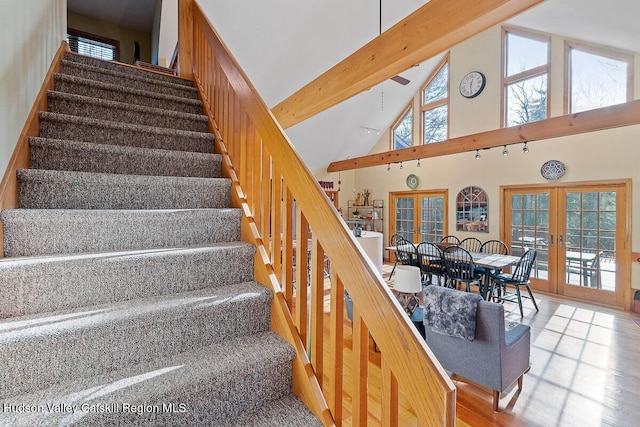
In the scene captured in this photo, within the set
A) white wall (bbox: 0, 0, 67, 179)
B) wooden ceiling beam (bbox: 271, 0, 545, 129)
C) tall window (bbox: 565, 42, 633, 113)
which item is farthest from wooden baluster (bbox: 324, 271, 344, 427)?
tall window (bbox: 565, 42, 633, 113)

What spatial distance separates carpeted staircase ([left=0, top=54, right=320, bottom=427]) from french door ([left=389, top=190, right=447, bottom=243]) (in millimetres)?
6250

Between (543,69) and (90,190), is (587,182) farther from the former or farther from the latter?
(90,190)

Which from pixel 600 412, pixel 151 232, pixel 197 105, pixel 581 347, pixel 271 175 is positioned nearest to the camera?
pixel 151 232

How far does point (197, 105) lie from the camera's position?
2.57 m

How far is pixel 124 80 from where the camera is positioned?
2539 millimetres

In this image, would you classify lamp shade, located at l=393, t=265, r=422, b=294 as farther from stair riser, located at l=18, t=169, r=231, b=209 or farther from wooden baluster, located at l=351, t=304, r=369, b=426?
wooden baluster, located at l=351, t=304, r=369, b=426

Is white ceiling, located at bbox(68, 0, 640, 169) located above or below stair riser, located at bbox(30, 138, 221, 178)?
above

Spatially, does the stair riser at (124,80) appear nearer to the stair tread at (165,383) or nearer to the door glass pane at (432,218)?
the stair tread at (165,383)

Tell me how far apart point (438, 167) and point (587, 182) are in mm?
2693

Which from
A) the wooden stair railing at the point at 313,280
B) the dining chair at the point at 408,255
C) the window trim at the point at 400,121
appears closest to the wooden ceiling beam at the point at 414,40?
the wooden stair railing at the point at 313,280

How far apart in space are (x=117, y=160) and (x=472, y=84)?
6680mm

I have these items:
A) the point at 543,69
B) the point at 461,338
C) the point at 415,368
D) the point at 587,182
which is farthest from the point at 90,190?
the point at 543,69

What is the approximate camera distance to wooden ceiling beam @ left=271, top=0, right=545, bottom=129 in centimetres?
159

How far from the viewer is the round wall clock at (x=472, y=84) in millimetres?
6137
